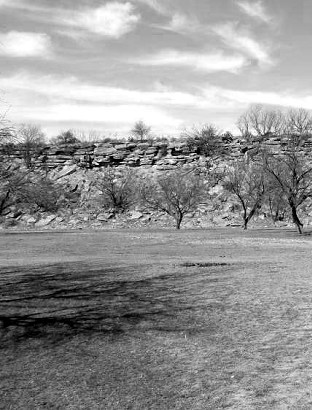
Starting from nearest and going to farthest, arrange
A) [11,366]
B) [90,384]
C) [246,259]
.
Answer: [90,384] → [11,366] → [246,259]

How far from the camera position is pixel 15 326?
898 cm

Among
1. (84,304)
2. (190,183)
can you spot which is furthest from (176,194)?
(84,304)

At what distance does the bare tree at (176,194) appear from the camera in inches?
1959

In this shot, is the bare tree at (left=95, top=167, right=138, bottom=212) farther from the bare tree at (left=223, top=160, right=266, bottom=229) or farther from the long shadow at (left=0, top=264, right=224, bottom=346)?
the long shadow at (left=0, top=264, right=224, bottom=346)

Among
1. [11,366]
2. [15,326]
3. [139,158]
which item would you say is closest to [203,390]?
[11,366]

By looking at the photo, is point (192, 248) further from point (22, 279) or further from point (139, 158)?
point (139, 158)

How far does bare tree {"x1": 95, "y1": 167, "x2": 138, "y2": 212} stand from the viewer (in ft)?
195

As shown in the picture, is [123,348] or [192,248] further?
[192,248]

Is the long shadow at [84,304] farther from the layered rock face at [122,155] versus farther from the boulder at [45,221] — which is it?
the layered rock face at [122,155]

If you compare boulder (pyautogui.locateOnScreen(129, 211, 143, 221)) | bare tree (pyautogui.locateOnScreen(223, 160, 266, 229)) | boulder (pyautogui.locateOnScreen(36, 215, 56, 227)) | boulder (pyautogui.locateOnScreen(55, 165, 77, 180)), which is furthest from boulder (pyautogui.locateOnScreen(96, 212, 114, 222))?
bare tree (pyautogui.locateOnScreen(223, 160, 266, 229))

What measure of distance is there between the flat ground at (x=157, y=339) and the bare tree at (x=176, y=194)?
34.3 m

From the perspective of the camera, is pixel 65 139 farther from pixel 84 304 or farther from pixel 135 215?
pixel 84 304

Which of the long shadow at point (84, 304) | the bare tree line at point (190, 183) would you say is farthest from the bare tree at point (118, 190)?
the long shadow at point (84, 304)

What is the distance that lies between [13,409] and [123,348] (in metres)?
2.46
